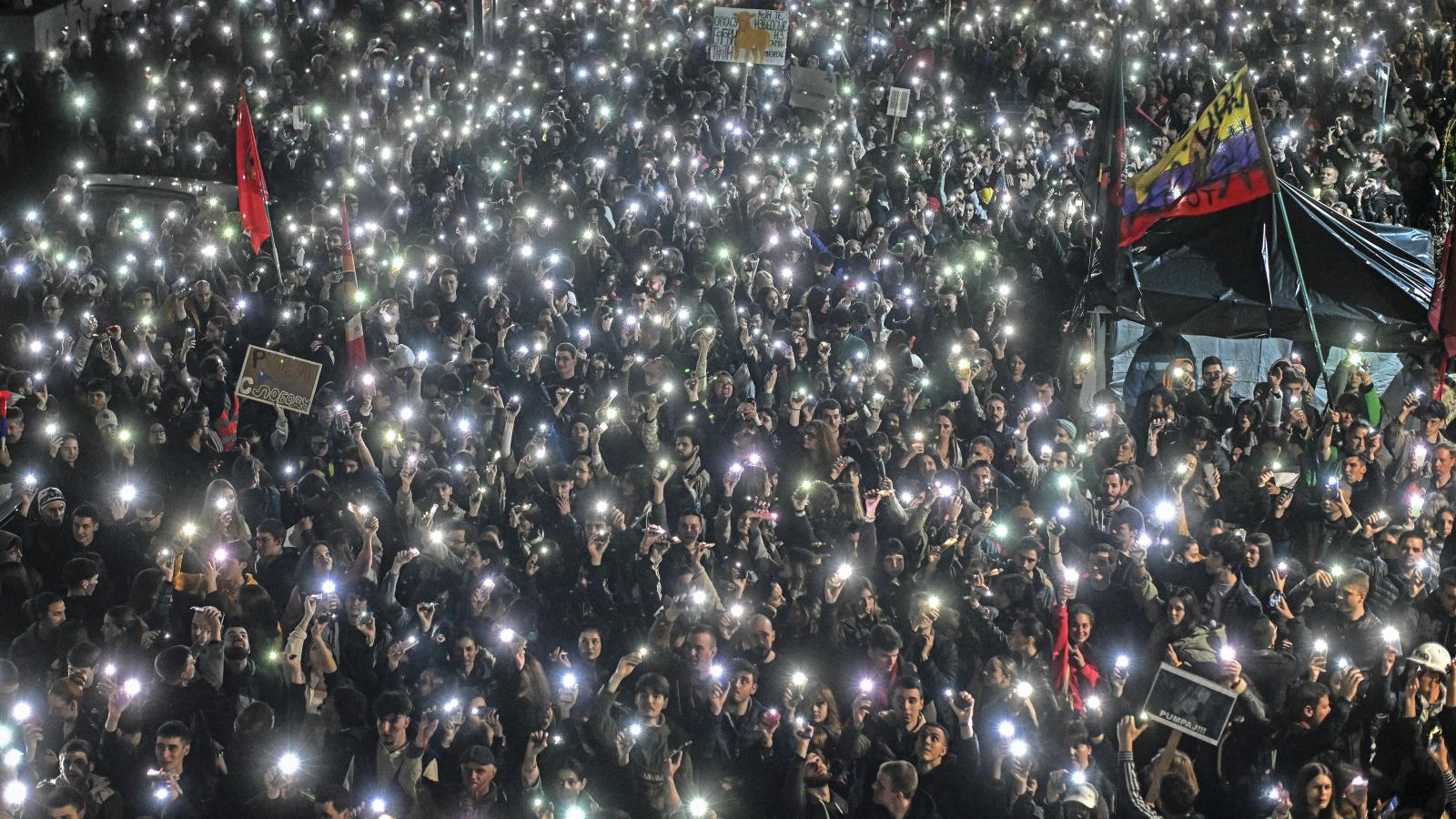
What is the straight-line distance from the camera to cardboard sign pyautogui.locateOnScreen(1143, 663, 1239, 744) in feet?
23.5

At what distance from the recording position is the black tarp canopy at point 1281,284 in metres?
11.7

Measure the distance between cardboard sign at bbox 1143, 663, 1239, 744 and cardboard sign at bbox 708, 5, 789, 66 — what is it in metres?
12.7

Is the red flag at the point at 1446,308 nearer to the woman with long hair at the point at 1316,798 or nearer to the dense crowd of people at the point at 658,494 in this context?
the dense crowd of people at the point at 658,494

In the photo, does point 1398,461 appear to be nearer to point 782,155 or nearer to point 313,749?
point 313,749

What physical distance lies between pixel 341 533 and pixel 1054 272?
755 centimetres

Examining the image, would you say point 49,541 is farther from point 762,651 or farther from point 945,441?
point 945,441

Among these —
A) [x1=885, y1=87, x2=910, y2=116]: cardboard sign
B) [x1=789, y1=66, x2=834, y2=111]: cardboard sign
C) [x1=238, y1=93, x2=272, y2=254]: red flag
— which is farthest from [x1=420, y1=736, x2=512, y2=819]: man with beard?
[x1=789, y1=66, x2=834, y2=111]: cardboard sign

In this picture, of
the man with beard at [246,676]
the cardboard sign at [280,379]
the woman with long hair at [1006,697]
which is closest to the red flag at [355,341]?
the cardboard sign at [280,379]

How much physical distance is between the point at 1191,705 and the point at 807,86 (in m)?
13.8

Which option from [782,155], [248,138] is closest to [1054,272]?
[782,155]

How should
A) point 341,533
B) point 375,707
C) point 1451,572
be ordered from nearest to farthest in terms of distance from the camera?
point 375,707
point 1451,572
point 341,533

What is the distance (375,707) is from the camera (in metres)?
7.12

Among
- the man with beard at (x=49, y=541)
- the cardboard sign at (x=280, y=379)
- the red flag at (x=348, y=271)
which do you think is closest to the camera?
the man with beard at (x=49, y=541)

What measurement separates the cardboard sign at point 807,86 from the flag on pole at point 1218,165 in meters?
8.97
